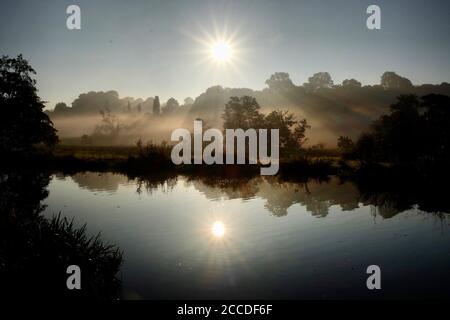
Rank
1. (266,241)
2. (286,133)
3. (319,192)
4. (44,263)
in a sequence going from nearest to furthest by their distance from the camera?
(44,263), (266,241), (319,192), (286,133)

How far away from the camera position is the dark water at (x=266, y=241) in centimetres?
1029

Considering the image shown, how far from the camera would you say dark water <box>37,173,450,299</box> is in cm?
1029

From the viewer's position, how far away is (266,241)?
586 inches

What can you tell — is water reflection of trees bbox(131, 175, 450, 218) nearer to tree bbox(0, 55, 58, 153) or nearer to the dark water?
the dark water

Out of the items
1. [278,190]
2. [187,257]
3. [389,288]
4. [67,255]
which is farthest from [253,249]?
[278,190]

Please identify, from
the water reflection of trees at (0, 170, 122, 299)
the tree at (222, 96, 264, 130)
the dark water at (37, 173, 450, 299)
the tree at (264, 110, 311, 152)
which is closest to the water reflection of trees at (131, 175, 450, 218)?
the dark water at (37, 173, 450, 299)

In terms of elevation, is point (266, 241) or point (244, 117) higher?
point (244, 117)

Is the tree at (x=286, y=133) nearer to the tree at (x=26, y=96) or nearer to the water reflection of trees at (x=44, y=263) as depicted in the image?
the tree at (x=26, y=96)

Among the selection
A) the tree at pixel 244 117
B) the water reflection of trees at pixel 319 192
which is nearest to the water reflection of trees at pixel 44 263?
the water reflection of trees at pixel 319 192

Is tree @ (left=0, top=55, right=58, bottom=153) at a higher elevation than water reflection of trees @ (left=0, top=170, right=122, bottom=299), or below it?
higher

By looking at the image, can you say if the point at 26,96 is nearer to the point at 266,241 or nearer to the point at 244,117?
the point at 244,117

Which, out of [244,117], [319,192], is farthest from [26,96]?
[319,192]

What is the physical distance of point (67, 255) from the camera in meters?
8.73
